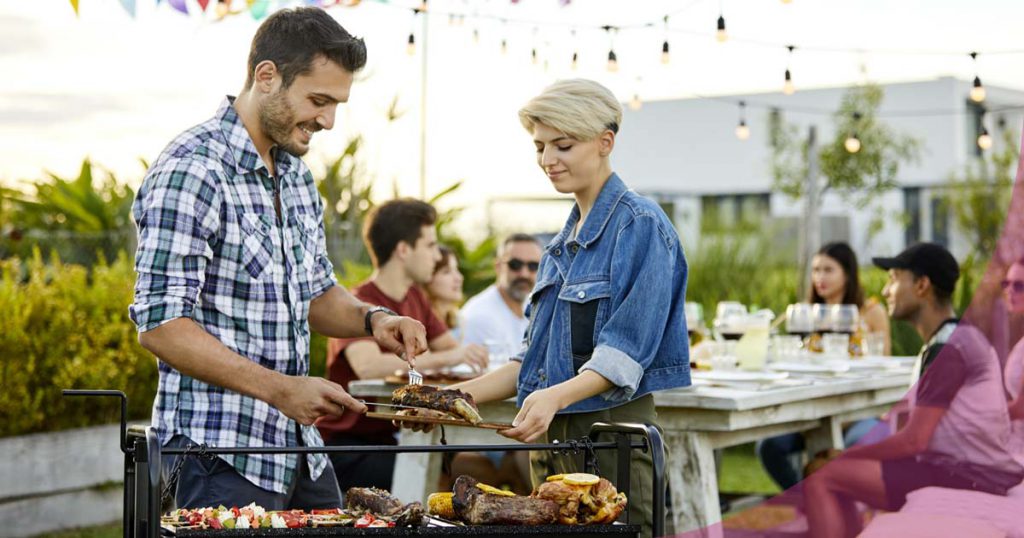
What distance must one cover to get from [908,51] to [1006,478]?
19.6ft

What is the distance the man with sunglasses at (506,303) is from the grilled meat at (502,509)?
4172 millimetres

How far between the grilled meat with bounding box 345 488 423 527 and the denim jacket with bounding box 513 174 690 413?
64 centimetres

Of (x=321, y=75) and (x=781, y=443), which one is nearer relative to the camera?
(x=321, y=75)

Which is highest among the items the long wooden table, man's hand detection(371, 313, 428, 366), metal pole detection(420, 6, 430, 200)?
metal pole detection(420, 6, 430, 200)

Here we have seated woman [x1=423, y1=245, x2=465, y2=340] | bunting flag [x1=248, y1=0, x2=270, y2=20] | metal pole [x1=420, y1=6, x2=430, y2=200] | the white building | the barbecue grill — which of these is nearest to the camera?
the barbecue grill

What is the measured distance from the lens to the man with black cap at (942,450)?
9.25 feet

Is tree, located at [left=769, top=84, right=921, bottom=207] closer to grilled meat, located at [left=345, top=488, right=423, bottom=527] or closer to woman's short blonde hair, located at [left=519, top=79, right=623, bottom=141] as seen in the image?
woman's short blonde hair, located at [left=519, top=79, right=623, bottom=141]

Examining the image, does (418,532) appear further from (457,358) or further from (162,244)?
(457,358)

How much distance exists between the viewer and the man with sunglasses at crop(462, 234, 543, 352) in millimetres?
6496

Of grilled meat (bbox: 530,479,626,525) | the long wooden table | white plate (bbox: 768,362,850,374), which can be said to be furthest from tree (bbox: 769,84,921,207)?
grilled meat (bbox: 530,479,626,525)

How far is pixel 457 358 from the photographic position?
517 cm

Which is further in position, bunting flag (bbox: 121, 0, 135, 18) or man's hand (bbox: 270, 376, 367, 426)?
bunting flag (bbox: 121, 0, 135, 18)

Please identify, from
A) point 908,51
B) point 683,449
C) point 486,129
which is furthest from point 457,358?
point 486,129

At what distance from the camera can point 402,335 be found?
111 inches
